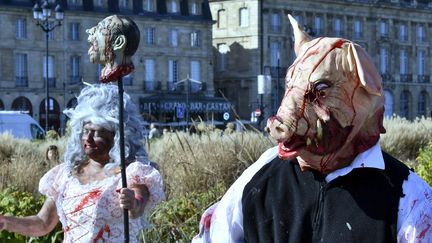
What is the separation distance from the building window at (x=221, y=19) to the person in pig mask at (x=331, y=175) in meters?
62.5

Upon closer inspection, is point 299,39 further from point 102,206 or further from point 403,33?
point 403,33

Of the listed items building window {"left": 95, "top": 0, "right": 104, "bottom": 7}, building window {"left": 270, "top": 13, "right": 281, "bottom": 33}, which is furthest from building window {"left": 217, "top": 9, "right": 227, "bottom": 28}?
building window {"left": 95, "top": 0, "right": 104, "bottom": 7}

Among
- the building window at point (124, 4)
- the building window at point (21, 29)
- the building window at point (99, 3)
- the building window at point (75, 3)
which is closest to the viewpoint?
the building window at point (21, 29)

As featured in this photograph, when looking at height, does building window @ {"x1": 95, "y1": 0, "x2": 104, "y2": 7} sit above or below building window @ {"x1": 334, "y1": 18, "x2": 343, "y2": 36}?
above

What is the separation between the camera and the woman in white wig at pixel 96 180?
4.66 meters

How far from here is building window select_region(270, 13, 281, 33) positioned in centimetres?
6531

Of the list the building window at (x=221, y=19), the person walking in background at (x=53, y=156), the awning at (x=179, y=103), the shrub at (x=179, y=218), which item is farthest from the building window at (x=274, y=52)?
the shrub at (x=179, y=218)

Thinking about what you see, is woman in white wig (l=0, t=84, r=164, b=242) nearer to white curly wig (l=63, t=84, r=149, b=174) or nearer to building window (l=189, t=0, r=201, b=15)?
white curly wig (l=63, t=84, r=149, b=174)

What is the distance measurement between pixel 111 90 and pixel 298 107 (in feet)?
7.49

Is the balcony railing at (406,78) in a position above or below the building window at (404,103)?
above

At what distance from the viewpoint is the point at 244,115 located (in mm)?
64125

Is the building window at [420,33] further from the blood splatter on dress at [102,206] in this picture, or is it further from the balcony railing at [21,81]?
the blood splatter on dress at [102,206]

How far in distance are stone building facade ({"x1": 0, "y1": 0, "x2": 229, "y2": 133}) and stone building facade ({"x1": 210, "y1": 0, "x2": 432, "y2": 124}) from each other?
15.7ft

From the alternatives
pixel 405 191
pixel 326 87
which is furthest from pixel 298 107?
pixel 405 191
